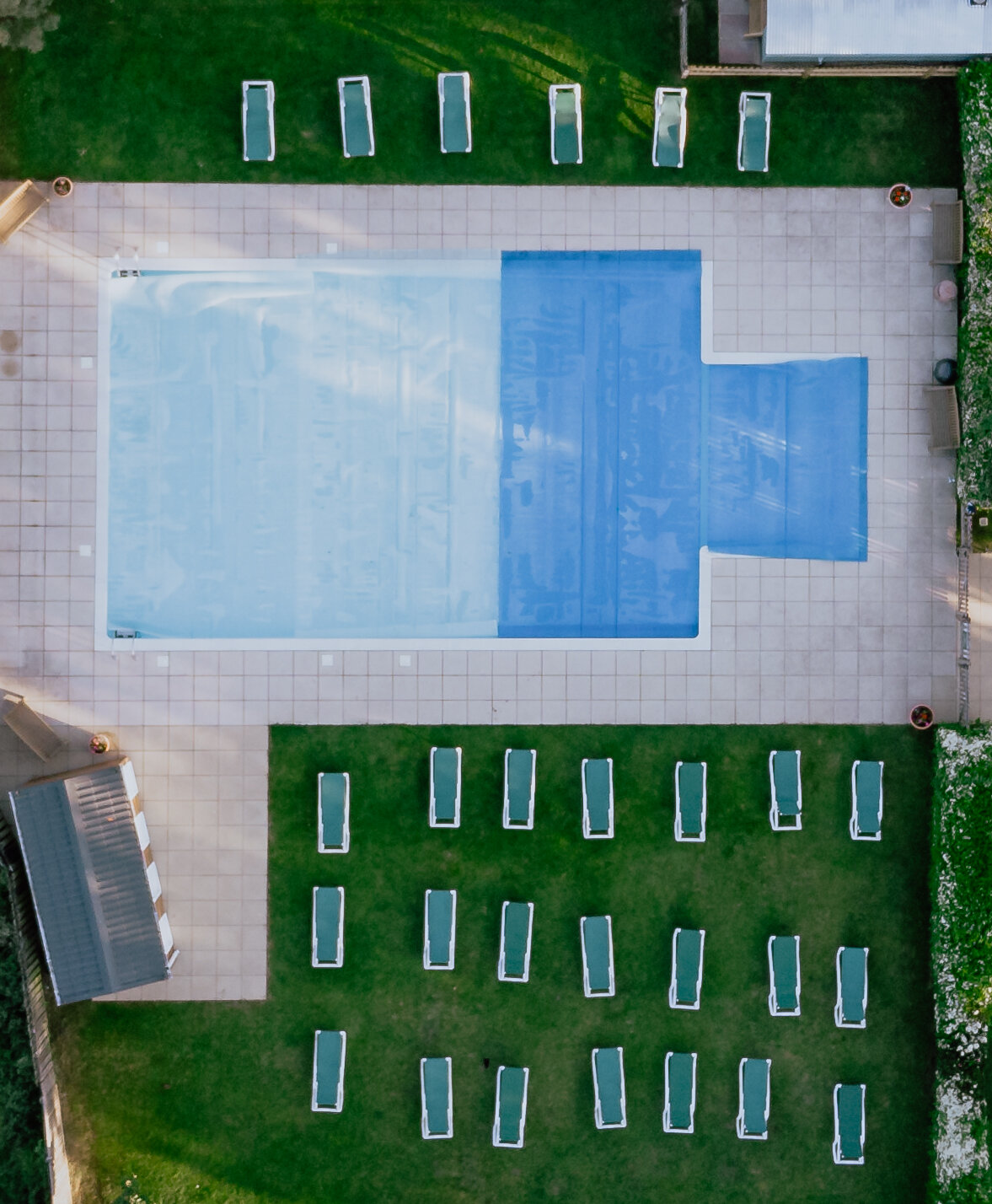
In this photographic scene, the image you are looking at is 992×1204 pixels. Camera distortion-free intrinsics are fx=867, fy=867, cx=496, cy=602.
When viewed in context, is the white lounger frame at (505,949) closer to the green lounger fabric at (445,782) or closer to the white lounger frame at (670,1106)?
the green lounger fabric at (445,782)

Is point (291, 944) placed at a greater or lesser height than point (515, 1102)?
greater

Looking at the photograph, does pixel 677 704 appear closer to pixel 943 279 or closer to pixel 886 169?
pixel 943 279

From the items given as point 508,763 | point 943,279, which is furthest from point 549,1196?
point 943,279

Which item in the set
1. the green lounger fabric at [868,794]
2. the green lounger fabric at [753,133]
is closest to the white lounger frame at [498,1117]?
the green lounger fabric at [868,794]

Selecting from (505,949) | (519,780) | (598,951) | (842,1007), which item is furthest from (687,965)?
(519,780)

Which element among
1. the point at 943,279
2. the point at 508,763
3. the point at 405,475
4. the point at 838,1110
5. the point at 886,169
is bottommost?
the point at 838,1110

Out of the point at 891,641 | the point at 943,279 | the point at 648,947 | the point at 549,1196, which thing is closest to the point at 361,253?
the point at 943,279
